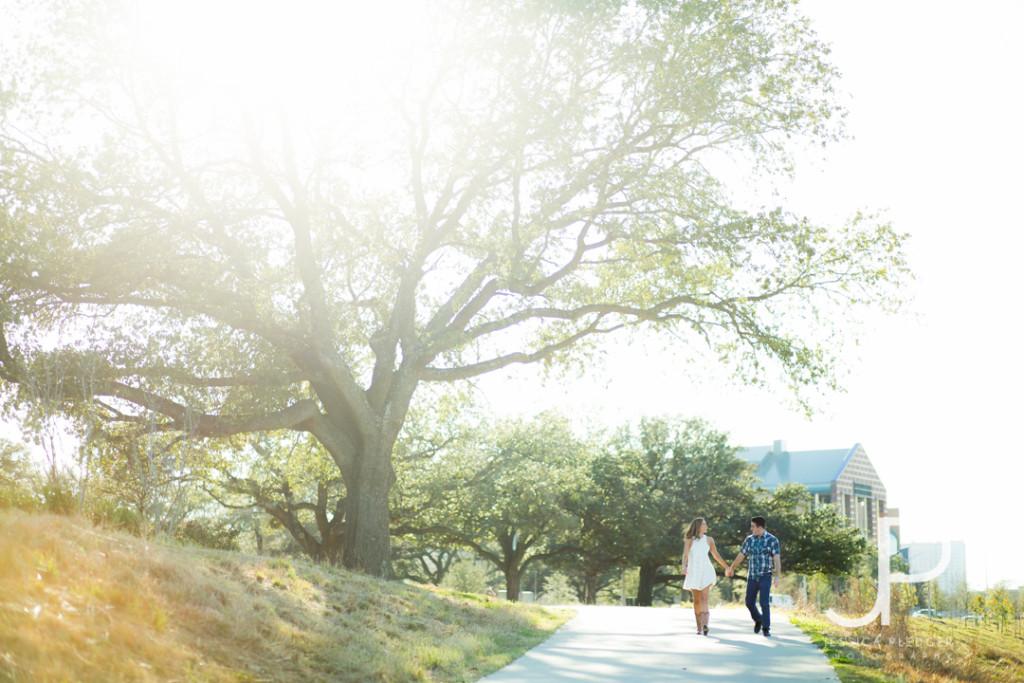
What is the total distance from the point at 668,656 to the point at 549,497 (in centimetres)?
2578

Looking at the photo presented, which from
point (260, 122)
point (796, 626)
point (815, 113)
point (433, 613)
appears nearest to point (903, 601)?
point (796, 626)

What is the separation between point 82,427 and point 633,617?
37.5ft

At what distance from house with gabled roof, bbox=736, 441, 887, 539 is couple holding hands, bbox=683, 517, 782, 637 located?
223ft

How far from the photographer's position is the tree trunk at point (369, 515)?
15.8 meters

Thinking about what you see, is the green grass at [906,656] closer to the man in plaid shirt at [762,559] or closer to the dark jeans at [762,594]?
the dark jeans at [762,594]

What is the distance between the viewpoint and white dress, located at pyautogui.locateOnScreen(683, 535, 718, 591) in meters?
12.5

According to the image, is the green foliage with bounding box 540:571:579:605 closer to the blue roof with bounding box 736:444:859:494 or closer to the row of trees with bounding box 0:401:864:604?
the row of trees with bounding box 0:401:864:604

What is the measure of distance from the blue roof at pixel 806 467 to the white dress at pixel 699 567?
227 feet

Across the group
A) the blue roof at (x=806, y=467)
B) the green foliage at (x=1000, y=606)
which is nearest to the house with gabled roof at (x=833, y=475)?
the blue roof at (x=806, y=467)

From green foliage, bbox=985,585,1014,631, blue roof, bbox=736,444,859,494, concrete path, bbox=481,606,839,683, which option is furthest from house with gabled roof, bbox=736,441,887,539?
concrete path, bbox=481,606,839,683

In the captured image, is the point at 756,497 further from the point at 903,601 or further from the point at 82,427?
the point at 82,427

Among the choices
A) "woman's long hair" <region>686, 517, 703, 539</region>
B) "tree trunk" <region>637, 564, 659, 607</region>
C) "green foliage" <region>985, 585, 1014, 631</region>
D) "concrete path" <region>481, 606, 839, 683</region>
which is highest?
"woman's long hair" <region>686, 517, 703, 539</region>

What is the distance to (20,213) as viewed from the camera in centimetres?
1405

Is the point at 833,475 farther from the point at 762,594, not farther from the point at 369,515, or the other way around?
the point at 762,594
